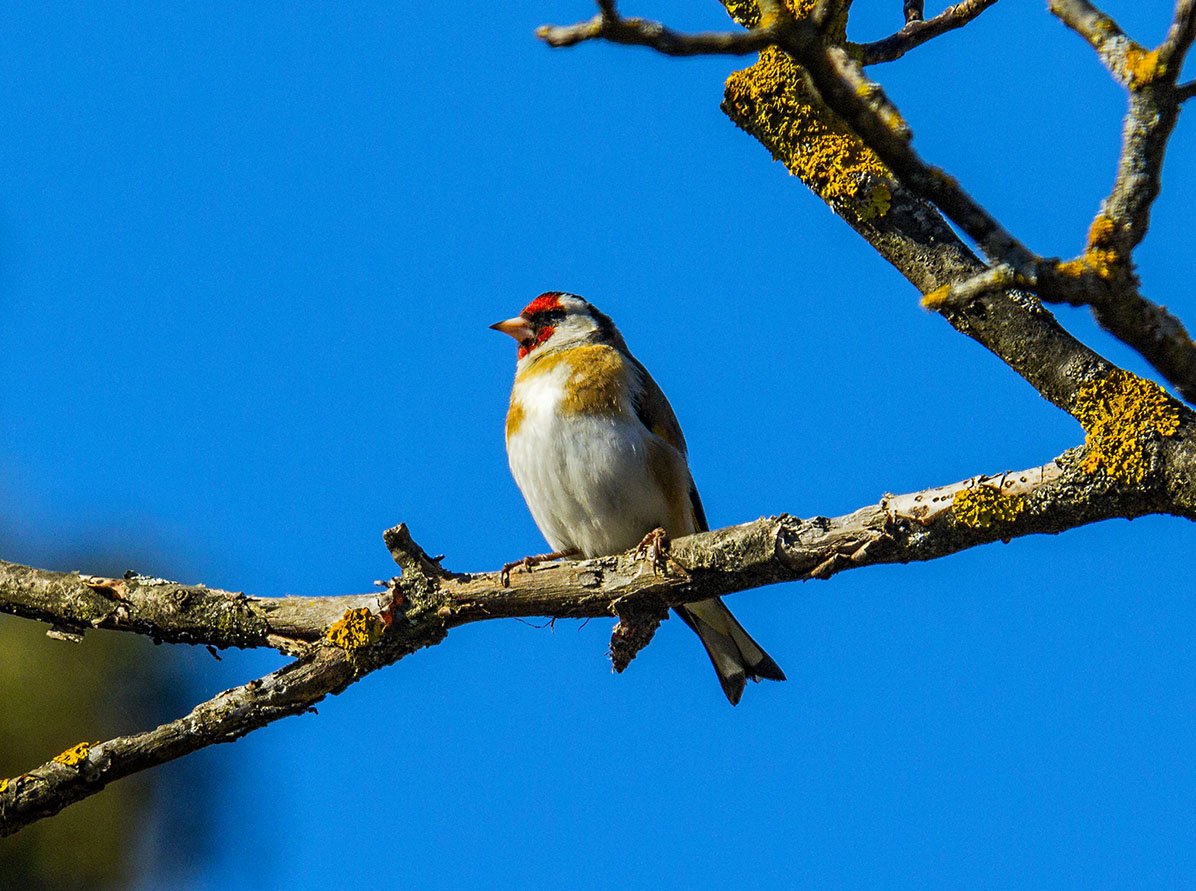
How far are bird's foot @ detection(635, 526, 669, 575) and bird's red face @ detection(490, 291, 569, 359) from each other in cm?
235

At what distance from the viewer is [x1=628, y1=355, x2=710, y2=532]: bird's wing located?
222 inches

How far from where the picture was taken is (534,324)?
6.57 meters

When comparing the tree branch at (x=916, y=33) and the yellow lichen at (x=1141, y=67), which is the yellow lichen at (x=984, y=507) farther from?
the tree branch at (x=916, y=33)

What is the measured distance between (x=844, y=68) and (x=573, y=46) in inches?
A: 26.2

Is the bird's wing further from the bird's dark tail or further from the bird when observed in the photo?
the bird's dark tail

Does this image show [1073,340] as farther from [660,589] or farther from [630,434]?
[630,434]

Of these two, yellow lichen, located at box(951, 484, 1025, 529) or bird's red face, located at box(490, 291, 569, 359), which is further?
bird's red face, located at box(490, 291, 569, 359)

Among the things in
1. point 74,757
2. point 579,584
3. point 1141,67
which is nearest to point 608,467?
point 579,584

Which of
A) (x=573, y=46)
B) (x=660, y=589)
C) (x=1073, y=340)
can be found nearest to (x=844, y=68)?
(x=573, y=46)

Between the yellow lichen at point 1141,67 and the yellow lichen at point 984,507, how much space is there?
1.21 metres

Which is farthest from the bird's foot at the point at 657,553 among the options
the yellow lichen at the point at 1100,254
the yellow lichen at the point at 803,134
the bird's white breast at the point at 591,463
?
the yellow lichen at the point at 1100,254

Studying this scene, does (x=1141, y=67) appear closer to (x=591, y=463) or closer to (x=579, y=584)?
(x=579, y=584)

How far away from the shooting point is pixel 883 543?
12.0 ft

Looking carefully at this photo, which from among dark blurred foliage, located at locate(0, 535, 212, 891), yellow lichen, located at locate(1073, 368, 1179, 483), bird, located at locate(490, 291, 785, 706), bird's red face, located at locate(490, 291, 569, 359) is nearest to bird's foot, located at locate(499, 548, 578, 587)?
bird, located at locate(490, 291, 785, 706)
